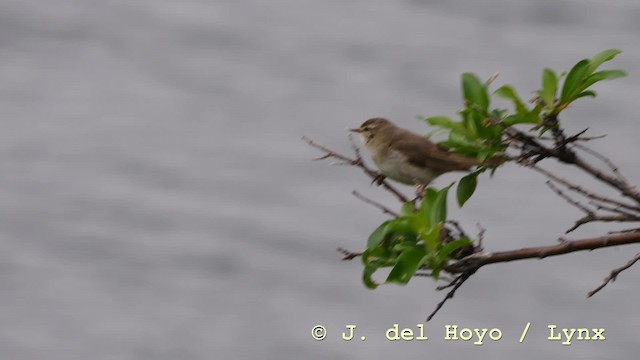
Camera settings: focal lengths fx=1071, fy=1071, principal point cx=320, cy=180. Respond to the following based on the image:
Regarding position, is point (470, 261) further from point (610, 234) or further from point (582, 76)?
point (582, 76)

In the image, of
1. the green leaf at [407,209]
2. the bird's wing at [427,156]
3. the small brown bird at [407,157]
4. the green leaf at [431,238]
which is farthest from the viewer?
the small brown bird at [407,157]

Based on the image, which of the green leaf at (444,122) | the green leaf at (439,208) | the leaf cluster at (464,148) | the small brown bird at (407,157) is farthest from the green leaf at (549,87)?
the small brown bird at (407,157)

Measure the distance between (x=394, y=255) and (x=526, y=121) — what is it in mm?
387

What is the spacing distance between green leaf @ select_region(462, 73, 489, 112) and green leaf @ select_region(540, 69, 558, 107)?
0.40 feet

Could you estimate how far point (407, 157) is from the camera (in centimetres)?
352

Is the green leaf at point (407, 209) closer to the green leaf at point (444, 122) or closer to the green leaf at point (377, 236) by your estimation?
the green leaf at point (377, 236)

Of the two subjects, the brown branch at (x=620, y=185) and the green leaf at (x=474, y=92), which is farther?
the green leaf at (x=474, y=92)

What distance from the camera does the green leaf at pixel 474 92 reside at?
2.23 metres

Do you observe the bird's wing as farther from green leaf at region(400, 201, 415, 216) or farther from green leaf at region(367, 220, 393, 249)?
green leaf at region(367, 220, 393, 249)

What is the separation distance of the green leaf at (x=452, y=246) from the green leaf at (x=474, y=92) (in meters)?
0.34

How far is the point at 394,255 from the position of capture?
215 centimetres

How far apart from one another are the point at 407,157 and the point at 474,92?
50.6 inches

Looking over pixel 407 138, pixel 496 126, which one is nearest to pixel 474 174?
pixel 496 126

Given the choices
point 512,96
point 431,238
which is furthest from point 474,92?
point 431,238
